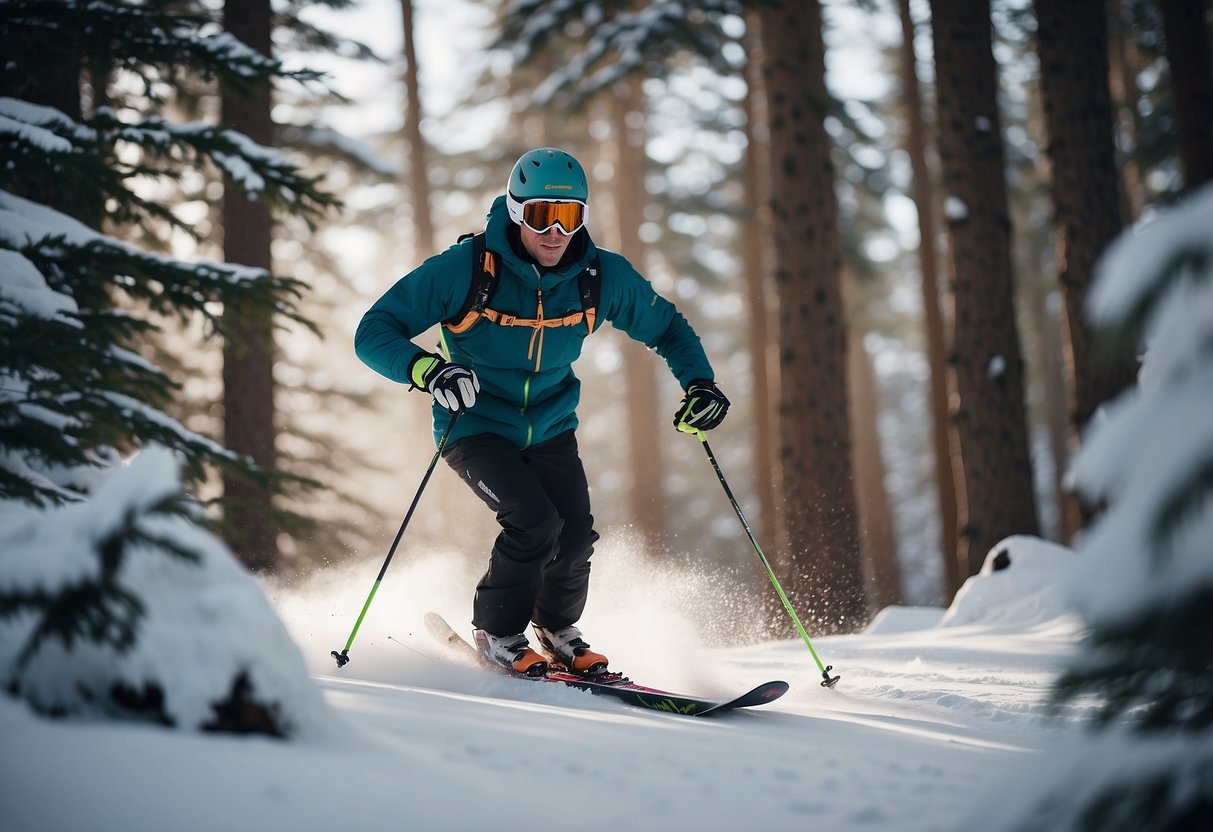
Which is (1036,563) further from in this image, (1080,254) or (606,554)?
(606,554)

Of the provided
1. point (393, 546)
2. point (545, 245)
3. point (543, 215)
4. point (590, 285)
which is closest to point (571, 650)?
point (393, 546)

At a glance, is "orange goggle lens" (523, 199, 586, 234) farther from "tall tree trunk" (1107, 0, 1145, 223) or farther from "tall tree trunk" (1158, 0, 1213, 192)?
"tall tree trunk" (1107, 0, 1145, 223)

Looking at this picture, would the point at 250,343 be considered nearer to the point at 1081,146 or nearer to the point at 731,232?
the point at 1081,146

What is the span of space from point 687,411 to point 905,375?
1597 inches

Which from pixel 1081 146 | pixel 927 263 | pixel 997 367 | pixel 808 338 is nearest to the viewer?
pixel 1081 146

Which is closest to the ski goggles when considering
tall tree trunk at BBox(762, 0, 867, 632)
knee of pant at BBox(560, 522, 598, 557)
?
knee of pant at BBox(560, 522, 598, 557)

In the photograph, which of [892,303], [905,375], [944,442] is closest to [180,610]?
[944,442]

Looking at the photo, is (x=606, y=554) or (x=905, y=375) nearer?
(x=606, y=554)

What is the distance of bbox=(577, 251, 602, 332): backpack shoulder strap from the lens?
16.4 feet

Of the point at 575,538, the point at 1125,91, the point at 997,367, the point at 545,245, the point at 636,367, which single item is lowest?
the point at 575,538

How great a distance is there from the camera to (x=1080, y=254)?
30.2ft

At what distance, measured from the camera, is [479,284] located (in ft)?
15.5

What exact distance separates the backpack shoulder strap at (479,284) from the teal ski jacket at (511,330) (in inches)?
1.1

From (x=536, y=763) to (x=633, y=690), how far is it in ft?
6.04
